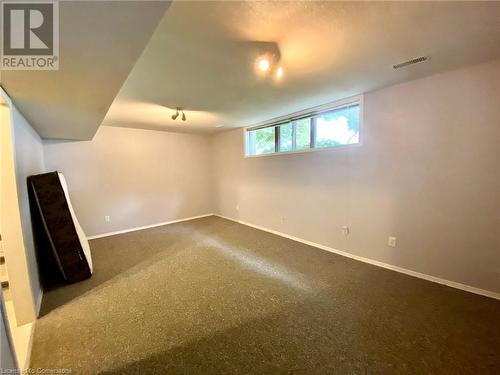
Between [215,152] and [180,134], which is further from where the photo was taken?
[215,152]

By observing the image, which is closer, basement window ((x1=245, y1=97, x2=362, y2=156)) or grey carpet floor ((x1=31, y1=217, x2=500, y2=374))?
grey carpet floor ((x1=31, y1=217, x2=500, y2=374))

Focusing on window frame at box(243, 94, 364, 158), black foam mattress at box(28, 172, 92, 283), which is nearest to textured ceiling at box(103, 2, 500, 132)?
window frame at box(243, 94, 364, 158)

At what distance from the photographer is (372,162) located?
2.70 m

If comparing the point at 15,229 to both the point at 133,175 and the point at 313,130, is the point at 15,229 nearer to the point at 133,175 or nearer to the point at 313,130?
the point at 133,175

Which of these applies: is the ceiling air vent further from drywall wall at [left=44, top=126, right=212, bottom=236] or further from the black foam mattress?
drywall wall at [left=44, top=126, right=212, bottom=236]

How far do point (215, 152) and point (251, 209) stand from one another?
6.27 ft

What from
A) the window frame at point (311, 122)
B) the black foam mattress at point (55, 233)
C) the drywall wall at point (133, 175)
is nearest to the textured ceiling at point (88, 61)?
the black foam mattress at point (55, 233)

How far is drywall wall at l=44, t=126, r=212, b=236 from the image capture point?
12.6 feet

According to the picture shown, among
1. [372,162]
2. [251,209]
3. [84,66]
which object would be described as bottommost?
[251,209]

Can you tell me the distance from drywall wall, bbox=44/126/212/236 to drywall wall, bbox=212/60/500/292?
301 centimetres

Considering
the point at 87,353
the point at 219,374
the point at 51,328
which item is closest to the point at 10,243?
the point at 51,328

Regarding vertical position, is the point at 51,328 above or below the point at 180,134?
below

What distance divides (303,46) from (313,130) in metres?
1.90

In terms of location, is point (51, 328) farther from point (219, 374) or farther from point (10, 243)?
point (219, 374)
